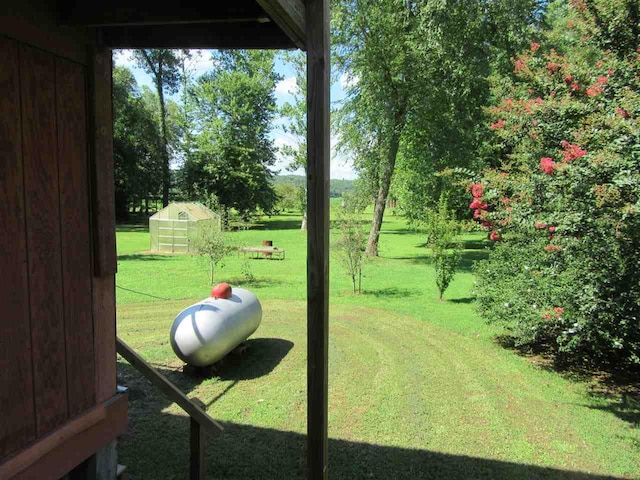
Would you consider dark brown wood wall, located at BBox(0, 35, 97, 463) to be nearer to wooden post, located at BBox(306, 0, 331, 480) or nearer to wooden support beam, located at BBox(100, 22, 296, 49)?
wooden support beam, located at BBox(100, 22, 296, 49)

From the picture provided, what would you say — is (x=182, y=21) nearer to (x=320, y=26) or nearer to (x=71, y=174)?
(x=320, y=26)

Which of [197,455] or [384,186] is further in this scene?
[384,186]

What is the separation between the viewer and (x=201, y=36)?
8.60 ft

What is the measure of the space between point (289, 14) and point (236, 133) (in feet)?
132

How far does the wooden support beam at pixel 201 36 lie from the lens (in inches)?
101

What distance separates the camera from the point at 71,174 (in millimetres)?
2400

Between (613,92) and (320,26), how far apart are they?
4664mm

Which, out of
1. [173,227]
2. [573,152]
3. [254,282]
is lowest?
[254,282]

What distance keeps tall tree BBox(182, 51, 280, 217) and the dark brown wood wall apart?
3610 cm

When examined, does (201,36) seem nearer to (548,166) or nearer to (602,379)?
(548,166)

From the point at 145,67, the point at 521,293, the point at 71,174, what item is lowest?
the point at 521,293

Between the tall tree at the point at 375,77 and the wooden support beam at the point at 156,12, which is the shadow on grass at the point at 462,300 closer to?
the tall tree at the point at 375,77

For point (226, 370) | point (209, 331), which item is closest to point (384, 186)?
point (226, 370)

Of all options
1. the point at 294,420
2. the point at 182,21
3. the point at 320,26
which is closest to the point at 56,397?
the point at 182,21
